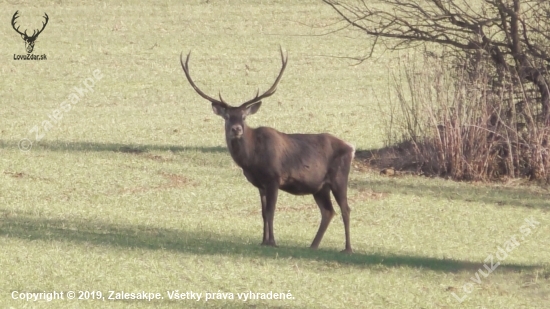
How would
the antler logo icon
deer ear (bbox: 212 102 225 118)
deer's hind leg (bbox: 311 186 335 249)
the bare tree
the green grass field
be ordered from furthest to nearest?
the antler logo icon
the bare tree
deer's hind leg (bbox: 311 186 335 249)
deer ear (bbox: 212 102 225 118)
the green grass field

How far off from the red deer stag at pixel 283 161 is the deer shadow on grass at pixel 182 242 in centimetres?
46

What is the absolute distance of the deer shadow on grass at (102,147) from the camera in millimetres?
18016

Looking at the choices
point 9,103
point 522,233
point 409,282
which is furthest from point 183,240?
point 9,103

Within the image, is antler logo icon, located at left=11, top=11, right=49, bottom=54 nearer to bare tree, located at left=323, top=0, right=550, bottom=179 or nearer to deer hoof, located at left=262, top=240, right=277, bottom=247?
bare tree, located at left=323, top=0, right=550, bottom=179

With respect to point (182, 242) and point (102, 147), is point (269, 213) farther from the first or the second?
point (102, 147)

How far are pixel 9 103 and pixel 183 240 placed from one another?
13219 millimetres

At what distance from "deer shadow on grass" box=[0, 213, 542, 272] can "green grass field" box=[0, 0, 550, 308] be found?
Result: 4 centimetres

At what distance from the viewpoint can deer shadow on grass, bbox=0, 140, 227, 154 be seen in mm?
18016

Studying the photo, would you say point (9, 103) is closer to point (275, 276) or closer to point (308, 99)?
point (308, 99)

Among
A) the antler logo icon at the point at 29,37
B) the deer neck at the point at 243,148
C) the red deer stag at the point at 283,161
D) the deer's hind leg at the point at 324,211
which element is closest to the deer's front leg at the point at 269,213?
the red deer stag at the point at 283,161

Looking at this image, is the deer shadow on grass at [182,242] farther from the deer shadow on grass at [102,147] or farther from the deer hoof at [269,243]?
the deer shadow on grass at [102,147]

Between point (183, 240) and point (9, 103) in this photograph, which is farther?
point (9, 103)

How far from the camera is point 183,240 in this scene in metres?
11.9

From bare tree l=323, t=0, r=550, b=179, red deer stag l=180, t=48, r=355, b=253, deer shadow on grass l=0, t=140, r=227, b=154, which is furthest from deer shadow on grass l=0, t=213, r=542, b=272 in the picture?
bare tree l=323, t=0, r=550, b=179
